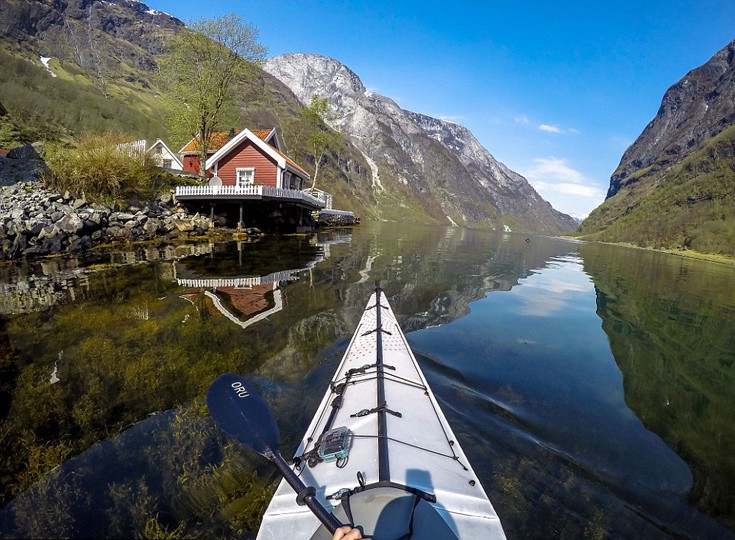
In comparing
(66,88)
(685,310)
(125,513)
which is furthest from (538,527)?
(66,88)

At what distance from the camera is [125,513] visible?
347cm

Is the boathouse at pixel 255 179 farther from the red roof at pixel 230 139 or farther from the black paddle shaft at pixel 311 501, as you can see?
the black paddle shaft at pixel 311 501

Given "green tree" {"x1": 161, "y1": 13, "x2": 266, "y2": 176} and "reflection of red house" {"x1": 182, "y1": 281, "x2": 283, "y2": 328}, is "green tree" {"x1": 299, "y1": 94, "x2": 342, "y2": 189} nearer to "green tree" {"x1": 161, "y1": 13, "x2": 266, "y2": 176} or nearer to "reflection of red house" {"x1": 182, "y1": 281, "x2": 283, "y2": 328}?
"green tree" {"x1": 161, "y1": 13, "x2": 266, "y2": 176}

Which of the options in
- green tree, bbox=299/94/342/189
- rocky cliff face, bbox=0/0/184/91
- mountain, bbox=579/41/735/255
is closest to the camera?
green tree, bbox=299/94/342/189

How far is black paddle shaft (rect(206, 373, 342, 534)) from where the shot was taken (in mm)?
3326

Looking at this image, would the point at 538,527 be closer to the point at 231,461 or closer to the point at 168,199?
the point at 231,461

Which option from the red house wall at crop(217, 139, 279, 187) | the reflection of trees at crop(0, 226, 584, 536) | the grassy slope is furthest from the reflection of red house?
the grassy slope

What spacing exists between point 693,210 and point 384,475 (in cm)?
14350

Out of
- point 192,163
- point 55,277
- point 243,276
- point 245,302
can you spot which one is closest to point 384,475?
point 245,302

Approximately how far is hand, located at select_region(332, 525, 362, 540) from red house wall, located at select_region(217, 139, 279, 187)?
32.3m

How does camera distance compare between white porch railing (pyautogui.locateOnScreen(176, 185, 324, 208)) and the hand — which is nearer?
the hand

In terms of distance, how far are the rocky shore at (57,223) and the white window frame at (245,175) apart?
38.7 feet

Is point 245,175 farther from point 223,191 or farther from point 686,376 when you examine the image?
point 686,376

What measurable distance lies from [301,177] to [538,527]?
38833 mm
